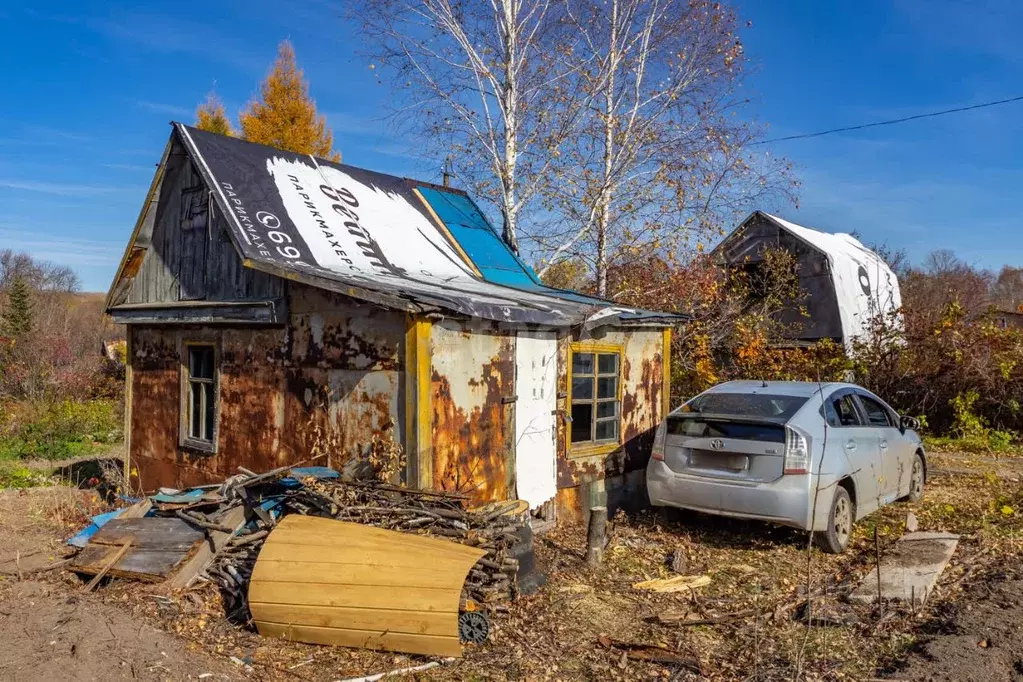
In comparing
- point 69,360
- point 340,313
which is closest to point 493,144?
point 340,313

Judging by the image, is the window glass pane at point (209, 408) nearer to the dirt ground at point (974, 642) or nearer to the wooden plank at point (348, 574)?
the wooden plank at point (348, 574)

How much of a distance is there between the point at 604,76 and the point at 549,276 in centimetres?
485

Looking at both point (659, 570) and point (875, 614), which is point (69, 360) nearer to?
point (659, 570)

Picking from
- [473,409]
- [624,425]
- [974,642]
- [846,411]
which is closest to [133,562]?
[473,409]

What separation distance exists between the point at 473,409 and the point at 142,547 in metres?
3.23

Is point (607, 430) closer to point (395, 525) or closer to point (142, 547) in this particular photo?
point (395, 525)

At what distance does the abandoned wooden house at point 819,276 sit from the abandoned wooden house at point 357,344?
1069 centimetres

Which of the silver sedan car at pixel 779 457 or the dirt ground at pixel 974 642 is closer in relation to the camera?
the dirt ground at pixel 974 642

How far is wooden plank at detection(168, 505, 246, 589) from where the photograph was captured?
5965mm

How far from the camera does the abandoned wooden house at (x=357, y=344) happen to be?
712 centimetres

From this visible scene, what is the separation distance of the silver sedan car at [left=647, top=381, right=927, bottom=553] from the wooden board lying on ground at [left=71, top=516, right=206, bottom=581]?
4.77m

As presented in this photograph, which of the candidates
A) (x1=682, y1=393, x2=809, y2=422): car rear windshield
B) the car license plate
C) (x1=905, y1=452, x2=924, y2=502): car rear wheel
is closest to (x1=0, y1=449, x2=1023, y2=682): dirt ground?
the car license plate

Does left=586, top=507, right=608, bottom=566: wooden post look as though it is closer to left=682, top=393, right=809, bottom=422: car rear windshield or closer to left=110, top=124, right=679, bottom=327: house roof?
left=682, top=393, right=809, bottom=422: car rear windshield

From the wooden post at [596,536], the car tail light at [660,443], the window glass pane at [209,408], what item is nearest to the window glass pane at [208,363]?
the window glass pane at [209,408]
